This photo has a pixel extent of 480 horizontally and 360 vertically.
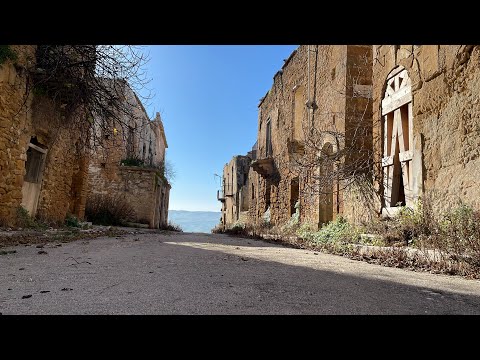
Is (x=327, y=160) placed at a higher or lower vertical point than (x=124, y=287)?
higher

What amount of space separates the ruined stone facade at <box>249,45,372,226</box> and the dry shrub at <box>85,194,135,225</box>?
5.89 meters

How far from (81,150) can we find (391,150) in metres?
7.75

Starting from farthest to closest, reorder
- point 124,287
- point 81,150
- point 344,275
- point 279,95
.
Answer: point 279,95 → point 81,150 → point 344,275 → point 124,287

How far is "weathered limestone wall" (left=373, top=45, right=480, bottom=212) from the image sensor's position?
4078mm

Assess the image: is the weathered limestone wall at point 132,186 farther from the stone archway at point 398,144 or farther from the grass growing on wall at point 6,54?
the stone archway at point 398,144

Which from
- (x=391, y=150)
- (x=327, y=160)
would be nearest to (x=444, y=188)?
(x=391, y=150)

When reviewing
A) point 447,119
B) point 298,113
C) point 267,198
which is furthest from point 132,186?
point 447,119

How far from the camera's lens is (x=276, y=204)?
13.9 m

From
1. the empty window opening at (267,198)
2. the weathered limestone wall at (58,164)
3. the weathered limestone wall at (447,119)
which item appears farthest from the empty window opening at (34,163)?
the empty window opening at (267,198)

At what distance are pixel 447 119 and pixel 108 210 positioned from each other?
12136 millimetres

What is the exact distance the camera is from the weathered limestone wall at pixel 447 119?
408cm

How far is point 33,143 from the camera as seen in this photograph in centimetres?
714

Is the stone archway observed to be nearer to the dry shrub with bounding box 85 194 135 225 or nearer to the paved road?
the paved road
